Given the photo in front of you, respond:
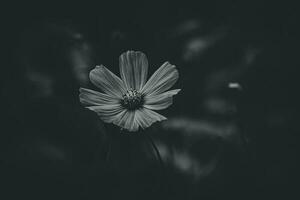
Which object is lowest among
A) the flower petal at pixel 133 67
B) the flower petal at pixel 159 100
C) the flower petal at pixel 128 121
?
the flower petal at pixel 128 121

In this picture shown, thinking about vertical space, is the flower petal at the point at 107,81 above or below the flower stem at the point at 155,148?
above

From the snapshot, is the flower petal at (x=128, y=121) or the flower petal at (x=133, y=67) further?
the flower petal at (x=133, y=67)

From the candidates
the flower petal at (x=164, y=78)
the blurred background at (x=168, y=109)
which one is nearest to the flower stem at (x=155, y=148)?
the blurred background at (x=168, y=109)

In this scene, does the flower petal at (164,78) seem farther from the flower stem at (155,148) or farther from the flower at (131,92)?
the flower stem at (155,148)

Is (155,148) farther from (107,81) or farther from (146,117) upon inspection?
(107,81)

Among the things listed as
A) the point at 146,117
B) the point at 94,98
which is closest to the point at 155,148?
the point at 146,117

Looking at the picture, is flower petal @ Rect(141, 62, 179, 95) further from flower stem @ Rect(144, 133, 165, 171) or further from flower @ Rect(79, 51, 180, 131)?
flower stem @ Rect(144, 133, 165, 171)
